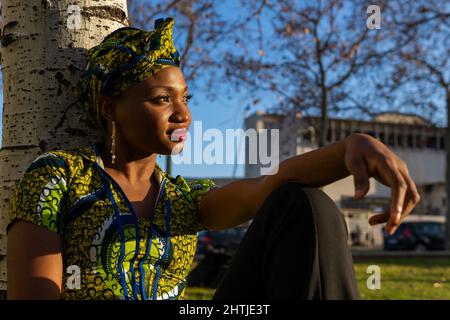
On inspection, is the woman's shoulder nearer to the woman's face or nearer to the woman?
the woman

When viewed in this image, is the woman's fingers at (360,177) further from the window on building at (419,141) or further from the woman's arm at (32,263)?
the window on building at (419,141)

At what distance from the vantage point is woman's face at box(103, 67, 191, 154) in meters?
2.29

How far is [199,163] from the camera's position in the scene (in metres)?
2.94

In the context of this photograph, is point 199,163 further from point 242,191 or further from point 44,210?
point 44,210

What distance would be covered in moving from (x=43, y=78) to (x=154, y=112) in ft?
2.24

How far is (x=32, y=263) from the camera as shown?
6.37ft

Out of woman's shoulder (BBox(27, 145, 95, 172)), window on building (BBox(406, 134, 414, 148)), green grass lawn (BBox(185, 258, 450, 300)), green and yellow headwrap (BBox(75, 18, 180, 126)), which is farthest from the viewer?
window on building (BBox(406, 134, 414, 148))

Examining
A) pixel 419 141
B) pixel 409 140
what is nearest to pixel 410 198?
pixel 409 140

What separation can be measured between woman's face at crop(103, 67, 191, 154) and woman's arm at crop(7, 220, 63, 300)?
549 millimetres

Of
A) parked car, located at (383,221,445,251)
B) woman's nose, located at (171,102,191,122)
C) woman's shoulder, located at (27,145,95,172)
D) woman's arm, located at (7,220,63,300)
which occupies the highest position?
woman's nose, located at (171,102,191,122)

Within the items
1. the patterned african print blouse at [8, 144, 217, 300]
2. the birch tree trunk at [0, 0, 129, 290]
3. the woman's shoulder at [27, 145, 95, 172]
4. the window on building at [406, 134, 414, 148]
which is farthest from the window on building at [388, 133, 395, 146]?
the woman's shoulder at [27, 145, 95, 172]

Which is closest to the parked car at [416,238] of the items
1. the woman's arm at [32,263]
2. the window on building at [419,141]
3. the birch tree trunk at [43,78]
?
the birch tree trunk at [43,78]
